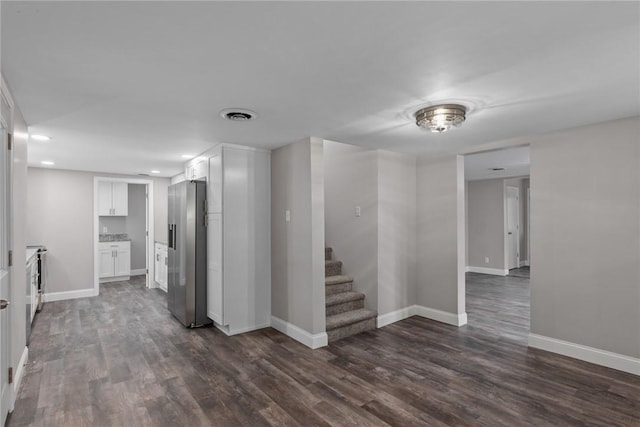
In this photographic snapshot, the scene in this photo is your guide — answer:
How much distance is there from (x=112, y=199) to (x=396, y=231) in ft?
21.4

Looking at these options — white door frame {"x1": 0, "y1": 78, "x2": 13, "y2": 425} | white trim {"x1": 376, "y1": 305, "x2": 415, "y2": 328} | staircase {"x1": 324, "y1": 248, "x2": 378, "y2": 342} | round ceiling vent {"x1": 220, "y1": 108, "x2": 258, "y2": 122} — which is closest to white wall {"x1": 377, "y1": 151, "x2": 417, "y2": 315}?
white trim {"x1": 376, "y1": 305, "x2": 415, "y2": 328}

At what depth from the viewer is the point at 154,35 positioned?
1562 millimetres

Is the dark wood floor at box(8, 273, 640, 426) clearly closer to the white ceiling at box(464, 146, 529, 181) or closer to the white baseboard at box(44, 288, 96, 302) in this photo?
the white baseboard at box(44, 288, 96, 302)

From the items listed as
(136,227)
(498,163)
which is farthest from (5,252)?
(498,163)

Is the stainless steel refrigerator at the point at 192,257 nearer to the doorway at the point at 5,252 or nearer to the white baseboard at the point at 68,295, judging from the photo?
→ the doorway at the point at 5,252

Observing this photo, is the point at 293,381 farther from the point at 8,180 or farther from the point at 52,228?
the point at 52,228

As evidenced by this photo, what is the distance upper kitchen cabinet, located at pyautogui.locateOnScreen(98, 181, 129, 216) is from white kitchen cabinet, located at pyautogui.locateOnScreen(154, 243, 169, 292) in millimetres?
1834

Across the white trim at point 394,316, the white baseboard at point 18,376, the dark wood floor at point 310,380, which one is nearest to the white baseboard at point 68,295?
the dark wood floor at point 310,380

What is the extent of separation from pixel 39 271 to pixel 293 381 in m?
4.74

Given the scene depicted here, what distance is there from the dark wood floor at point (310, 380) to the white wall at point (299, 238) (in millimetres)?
343

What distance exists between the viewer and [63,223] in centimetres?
570

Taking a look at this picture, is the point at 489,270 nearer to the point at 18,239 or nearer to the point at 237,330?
the point at 237,330

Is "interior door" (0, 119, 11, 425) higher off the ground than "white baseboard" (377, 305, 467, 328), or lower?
higher

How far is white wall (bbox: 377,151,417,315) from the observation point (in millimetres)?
4277
